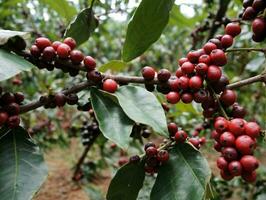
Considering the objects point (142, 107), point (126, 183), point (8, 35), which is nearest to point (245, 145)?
point (142, 107)

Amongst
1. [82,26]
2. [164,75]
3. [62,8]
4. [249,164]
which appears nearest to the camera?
[249,164]

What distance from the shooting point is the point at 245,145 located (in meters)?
0.90

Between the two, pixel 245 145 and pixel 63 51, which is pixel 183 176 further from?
pixel 63 51

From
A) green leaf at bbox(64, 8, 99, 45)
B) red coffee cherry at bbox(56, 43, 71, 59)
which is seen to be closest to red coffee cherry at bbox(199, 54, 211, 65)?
red coffee cherry at bbox(56, 43, 71, 59)

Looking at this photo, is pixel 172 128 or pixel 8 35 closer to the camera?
pixel 8 35

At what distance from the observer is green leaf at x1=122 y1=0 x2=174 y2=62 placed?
3.62 feet

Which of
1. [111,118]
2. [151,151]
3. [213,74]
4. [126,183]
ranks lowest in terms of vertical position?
[126,183]

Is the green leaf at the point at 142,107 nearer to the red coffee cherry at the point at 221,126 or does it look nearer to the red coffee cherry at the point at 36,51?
the red coffee cherry at the point at 221,126

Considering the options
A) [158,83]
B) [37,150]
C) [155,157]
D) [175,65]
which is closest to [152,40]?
[158,83]

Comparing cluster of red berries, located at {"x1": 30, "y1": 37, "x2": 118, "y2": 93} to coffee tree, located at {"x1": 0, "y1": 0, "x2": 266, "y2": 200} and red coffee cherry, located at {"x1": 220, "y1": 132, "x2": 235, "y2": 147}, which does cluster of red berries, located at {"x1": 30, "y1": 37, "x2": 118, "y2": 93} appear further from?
red coffee cherry, located at {"x1": 220, "y1": 132, "x2": 235, "y2": 147}

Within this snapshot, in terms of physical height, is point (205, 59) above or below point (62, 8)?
above

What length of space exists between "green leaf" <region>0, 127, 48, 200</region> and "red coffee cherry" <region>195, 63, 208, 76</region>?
0.43 m

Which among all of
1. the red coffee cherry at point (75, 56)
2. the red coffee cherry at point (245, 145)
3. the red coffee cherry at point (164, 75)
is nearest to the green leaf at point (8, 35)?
the red coffee cherry at point (75, 56)

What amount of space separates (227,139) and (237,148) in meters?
0.03
